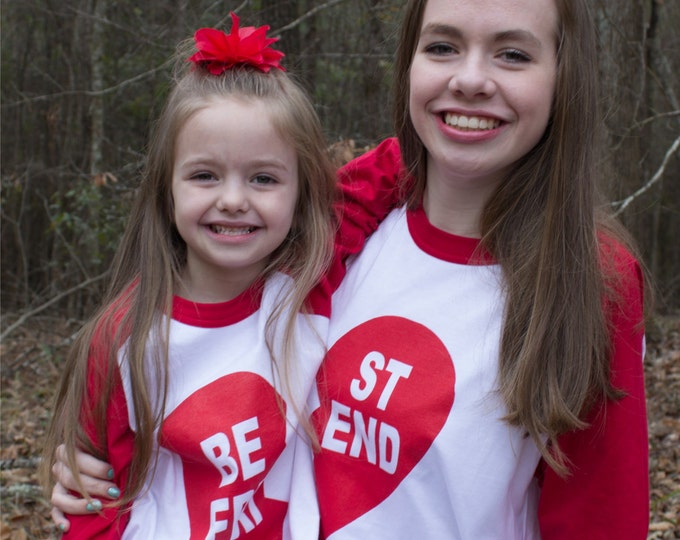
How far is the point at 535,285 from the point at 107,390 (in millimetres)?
1160

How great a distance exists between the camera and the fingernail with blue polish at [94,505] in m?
2.26

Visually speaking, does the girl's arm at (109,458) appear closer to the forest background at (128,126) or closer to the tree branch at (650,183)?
the forest background at (128,126)

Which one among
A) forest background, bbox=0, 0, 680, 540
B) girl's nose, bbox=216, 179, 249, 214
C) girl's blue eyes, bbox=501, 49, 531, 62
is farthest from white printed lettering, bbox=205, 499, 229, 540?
forest background, bbox=0, 0, 680, 540

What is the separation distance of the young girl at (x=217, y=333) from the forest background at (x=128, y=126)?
74 centimetres

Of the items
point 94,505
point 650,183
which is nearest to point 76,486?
point 94,505

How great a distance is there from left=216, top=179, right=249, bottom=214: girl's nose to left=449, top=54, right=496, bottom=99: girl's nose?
2.03ft

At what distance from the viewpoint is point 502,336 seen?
199 cm

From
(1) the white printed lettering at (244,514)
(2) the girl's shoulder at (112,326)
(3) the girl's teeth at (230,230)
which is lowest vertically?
(1) the white printed lettering at (244,514)

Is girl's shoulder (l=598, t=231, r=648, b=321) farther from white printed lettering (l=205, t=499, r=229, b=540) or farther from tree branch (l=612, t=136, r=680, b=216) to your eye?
tree branch (l=612, t=136, r=680, b=216)

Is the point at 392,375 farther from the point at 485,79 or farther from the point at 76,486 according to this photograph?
the point at 76,486

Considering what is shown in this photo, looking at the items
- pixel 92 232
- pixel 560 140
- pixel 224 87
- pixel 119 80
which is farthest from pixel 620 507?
pixel 119 80

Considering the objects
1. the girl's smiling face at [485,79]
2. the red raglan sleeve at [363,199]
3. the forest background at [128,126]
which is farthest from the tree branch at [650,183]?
the girl's smiling face at [485,79]

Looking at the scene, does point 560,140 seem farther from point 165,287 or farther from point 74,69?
point 74,69

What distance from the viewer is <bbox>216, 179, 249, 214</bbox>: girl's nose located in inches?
86.6
